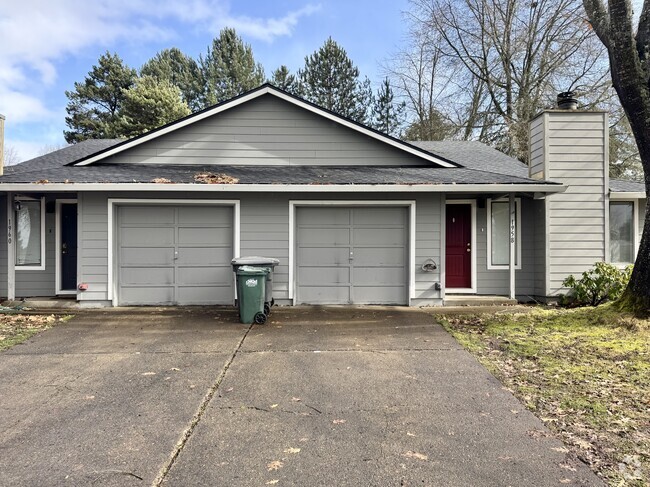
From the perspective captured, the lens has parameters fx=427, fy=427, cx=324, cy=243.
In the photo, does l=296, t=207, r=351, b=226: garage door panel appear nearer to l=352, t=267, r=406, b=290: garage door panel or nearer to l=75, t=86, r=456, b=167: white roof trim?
l=352, t=267, r=406, b=290: garage door panel

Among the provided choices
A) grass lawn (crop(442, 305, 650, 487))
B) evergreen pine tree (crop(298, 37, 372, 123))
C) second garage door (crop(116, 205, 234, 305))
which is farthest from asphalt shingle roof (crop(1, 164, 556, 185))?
evergreen pine tree (crop(298, 37, 372, 123))

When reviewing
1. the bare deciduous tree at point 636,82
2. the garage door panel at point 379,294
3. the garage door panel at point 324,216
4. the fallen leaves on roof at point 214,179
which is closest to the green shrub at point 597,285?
the bare deciduous tree at point 636,82

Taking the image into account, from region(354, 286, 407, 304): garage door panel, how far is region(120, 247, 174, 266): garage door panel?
12.7 ft

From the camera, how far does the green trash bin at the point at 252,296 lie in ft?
23.4

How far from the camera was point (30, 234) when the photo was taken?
30.6 ft

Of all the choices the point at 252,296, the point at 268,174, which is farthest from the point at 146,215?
the point at 252,296

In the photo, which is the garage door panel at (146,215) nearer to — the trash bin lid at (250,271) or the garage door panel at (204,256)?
the garage door panel at (204,256)

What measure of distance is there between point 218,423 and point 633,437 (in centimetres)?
322

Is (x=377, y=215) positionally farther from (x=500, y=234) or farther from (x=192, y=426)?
(x=192, y=426)

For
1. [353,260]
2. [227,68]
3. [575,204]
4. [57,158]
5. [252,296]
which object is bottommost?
[252,296]

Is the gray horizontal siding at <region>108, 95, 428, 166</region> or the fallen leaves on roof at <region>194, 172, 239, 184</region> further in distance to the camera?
the gray horizontal siding at <region>108, 95, 428, 166</region>

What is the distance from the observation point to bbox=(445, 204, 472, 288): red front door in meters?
9.73

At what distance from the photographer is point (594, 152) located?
918cm

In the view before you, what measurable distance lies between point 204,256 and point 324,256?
2447 mm
